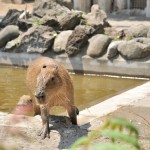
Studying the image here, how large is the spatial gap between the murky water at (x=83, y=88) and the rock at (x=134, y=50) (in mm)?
648

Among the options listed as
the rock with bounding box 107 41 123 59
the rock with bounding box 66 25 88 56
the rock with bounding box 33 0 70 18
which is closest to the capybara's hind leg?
the rock with bounding box 107 41 123 59

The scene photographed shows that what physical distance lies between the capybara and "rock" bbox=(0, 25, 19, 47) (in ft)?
24.0

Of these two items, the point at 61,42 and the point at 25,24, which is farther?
the point at 25,24

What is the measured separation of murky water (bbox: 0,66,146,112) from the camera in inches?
316

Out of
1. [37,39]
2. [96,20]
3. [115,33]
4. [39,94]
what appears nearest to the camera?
[39,94]

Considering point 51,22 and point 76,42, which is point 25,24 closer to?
point 51,22

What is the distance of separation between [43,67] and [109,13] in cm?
1537

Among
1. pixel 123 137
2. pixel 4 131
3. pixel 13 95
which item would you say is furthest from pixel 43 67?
pixel 13 95

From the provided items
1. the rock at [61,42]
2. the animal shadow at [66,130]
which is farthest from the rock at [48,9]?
the animal shadow at [66,130]

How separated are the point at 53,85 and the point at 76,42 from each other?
22.2 ft

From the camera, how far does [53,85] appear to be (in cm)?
426

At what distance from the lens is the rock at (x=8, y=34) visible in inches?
484

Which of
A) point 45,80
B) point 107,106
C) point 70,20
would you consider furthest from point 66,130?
point 70,20

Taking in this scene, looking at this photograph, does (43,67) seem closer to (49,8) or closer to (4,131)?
(4,131)
